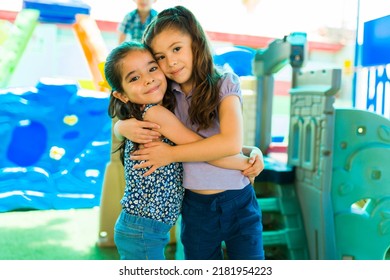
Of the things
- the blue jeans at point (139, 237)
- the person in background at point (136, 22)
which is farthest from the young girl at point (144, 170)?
the person in background at point (136, 22)

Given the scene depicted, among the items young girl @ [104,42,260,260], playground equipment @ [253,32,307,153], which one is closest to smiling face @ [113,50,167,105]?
young girl @ [104,42,260,260]

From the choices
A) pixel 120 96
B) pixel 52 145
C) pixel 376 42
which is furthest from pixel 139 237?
pixel 52 145

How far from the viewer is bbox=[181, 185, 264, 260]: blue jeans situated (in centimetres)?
64

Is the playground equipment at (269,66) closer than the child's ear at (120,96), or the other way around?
the child's ear at (120,96)

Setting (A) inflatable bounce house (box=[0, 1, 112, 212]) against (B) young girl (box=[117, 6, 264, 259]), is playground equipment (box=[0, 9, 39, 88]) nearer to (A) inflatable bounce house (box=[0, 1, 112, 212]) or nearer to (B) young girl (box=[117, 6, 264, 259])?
(A) inflatable bounce house (box=[0, 1, 112, 212])

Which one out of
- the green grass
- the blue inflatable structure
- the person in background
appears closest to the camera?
the green grass

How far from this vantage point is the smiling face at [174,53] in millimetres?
603

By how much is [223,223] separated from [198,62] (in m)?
0.25

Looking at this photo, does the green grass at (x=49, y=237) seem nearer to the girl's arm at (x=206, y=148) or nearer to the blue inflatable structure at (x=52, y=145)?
the blue inflatable structure at (x=52, y=145)

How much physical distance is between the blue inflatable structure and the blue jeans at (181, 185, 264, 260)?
1.10 metres

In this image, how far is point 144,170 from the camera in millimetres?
599

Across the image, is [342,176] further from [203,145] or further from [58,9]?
[58,9]
